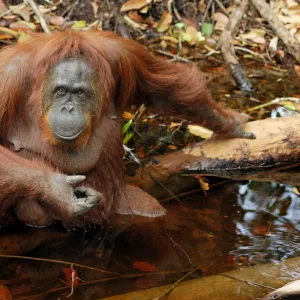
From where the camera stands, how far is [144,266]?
13.3 feet

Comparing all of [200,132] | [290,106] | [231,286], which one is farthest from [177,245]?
[290,106]

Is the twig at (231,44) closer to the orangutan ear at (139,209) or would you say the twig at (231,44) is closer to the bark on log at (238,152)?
the bark on log at (238,152)

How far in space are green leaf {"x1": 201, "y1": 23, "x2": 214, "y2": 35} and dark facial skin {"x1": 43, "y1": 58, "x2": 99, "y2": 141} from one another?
4.91 meters

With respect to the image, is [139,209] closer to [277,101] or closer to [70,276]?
[70,276]

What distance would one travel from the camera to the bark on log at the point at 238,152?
545cm

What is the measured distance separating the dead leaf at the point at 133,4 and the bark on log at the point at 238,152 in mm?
Result: 3852

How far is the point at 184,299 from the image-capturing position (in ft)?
11.6

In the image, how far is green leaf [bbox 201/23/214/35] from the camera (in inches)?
345

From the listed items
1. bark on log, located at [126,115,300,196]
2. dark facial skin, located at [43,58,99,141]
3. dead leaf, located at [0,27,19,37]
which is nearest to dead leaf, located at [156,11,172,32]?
dead leaf, located at [0,27,19,37]

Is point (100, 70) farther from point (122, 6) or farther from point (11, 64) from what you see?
point (122, 6)

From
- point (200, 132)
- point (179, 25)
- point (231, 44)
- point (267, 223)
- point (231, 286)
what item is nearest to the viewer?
point (231, 286)

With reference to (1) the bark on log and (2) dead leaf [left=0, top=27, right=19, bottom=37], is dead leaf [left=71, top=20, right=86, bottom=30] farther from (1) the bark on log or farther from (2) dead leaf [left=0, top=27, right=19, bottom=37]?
(1) the bark on log

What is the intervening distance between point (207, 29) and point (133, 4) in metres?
1.16

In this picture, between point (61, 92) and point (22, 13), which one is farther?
point (22, 13)
